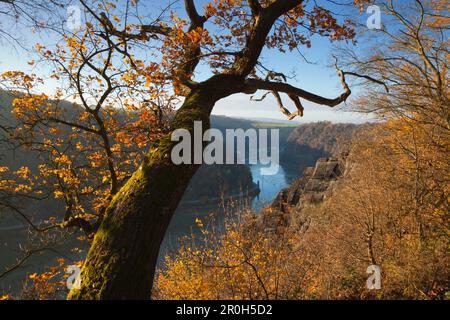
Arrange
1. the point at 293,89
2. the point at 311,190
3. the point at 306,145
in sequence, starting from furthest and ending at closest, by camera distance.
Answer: the point at 306,145, the point at 311,190, the point at 293,89

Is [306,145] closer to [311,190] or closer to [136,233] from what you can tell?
[311,190]

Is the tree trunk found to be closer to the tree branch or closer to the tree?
the tree

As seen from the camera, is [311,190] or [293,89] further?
[311,190]

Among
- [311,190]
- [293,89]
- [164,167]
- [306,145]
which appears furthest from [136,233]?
[306,145]

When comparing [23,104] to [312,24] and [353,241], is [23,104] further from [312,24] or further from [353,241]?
[353,241]

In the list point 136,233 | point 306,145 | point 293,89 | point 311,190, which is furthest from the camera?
point 306,145

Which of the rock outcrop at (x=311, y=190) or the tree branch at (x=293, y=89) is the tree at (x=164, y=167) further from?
the rock outcrop at (x=311, y=190)

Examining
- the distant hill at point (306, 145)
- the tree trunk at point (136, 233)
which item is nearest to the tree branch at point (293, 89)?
the tree trunk at point (136, 233)

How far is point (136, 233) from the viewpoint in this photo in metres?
2.35

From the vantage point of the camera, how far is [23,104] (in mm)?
5215

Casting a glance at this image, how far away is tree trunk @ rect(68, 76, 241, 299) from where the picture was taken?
2.23 metres

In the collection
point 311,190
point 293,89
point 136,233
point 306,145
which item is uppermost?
point 306,145

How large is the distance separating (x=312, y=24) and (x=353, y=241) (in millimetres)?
9630
